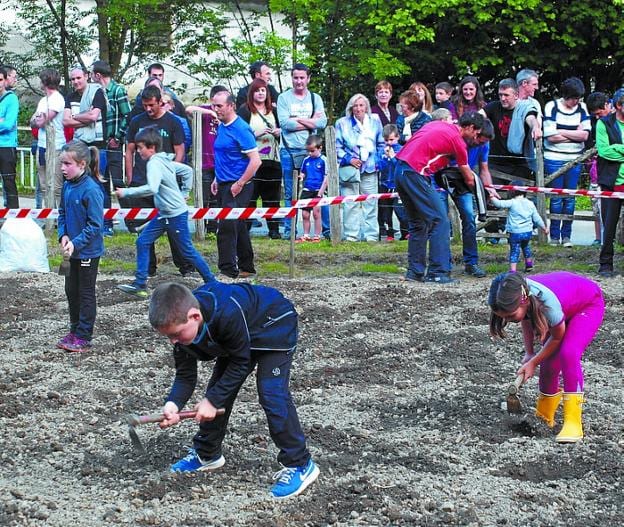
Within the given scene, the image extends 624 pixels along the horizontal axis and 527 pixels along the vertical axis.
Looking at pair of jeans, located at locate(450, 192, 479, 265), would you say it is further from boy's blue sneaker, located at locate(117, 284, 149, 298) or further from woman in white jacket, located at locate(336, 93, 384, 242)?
boy's blue sneaker, located at locate(117, 284, 149, 298)

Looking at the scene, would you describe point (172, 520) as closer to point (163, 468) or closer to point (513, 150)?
point (163, 468)

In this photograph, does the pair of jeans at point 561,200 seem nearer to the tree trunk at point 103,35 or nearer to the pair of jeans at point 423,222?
the pair of jeans at point 423,222

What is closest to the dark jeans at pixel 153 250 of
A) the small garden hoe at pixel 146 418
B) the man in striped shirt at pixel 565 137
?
the small garden hoe at pixel 146 418

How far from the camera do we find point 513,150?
13.5 m

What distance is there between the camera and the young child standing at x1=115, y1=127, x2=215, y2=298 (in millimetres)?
9547

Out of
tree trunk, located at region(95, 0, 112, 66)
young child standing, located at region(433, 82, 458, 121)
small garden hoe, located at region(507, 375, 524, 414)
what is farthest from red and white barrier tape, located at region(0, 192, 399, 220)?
tree trunk, located at region(95, 0, 112, 66)

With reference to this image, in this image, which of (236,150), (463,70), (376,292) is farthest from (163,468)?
(463,70)

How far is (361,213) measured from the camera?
45.6 feet

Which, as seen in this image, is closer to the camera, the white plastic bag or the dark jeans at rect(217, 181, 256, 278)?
the dark jeans at rect(217, 181, 256, 278)

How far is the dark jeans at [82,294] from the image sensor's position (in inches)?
315

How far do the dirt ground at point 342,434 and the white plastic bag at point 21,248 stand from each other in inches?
73.9

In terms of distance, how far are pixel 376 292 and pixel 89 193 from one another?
11.0 feet

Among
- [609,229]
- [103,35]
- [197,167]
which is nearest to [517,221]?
[609,229]

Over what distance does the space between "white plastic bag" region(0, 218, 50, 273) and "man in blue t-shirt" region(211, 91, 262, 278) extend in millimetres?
2127
